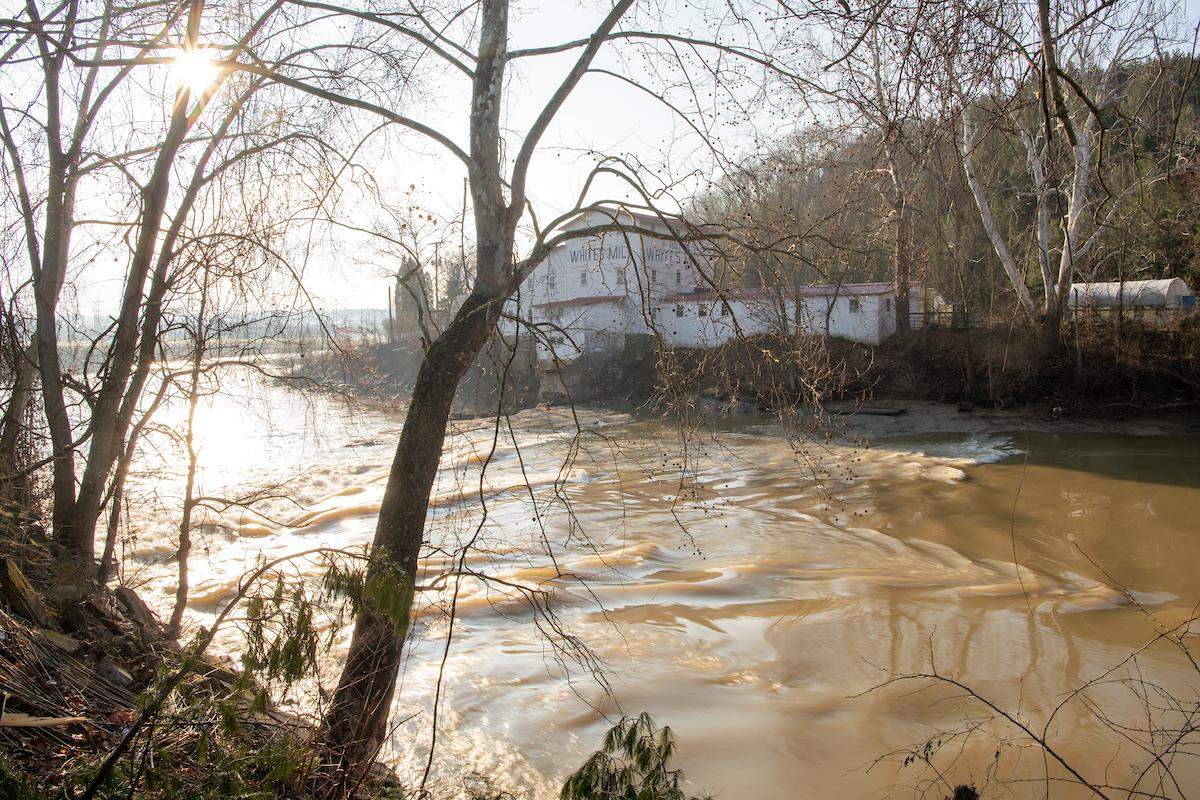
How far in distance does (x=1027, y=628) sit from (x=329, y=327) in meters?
8.33


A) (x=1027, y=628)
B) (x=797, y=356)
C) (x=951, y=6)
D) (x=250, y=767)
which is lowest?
(x=1027, y=628)

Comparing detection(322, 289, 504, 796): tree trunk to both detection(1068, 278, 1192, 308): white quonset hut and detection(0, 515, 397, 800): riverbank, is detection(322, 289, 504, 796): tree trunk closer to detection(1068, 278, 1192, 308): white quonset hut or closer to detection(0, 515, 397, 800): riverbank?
detection(0, 515, 397, 800): riverbank

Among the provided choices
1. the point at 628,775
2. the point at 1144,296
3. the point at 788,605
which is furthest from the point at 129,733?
the point at 1144,296

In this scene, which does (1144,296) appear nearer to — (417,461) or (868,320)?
(868,320)

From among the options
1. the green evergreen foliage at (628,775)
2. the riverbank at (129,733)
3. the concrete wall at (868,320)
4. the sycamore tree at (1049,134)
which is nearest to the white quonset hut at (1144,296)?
the sycamore tree at (1049,134)

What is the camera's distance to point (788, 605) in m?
10.3

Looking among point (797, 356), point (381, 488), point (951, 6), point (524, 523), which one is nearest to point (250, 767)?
point (797, 356)

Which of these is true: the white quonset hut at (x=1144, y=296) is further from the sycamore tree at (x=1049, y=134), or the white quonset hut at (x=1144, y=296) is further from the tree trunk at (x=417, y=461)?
the tree trunk at (x=417, y=461)

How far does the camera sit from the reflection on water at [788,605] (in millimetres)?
6730

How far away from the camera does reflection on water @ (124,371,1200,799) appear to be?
673 cm

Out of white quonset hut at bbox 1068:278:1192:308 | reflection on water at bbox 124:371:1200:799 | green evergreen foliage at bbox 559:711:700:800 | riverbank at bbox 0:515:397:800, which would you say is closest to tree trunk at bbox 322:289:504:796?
reflection on water at bbox 124:371:1200:799

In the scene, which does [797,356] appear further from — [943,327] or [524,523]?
[943,327]

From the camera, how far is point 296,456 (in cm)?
2400

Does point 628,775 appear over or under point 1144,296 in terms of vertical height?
under
